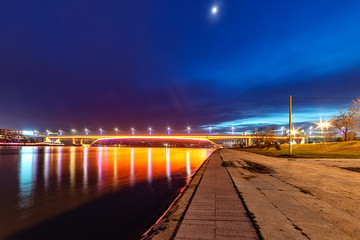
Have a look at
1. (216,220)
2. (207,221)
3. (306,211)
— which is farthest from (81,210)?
(306,211)

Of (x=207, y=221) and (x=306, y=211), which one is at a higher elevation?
(x=207, y=221)

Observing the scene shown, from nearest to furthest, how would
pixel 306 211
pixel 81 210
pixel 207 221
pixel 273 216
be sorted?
pixel 207 221, pixel 273 216, pixel 306 211, pixel 81 210

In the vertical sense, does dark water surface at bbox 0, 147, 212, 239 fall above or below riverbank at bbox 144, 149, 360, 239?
below

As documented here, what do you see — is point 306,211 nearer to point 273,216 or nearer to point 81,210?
point 273,216

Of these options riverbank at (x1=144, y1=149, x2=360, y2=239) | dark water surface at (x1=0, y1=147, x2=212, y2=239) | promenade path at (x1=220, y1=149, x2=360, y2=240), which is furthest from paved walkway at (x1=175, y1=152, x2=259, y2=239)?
dark water surface at (x1=0, y1=147, x2=212, y2=239)

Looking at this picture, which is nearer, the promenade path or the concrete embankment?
the concrete embankment

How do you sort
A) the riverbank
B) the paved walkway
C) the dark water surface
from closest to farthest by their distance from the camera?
the paved walkway
the riverbank
the dark water surface

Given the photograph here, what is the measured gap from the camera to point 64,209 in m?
10.4

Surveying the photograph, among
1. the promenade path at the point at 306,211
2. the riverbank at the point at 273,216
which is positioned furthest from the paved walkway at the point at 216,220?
the promenade path at the point at 306,211

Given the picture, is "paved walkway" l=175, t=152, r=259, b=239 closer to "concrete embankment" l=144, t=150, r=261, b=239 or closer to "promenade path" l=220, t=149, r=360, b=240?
"concrete embankment" l=144, t=150, r=261, b=239

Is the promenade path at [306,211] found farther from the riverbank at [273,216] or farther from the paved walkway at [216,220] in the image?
the paved walkway at [216,220]

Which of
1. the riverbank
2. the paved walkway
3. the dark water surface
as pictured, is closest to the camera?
the paved walkway

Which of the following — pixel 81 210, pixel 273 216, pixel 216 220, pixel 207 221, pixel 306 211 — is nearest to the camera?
pixel 207 221

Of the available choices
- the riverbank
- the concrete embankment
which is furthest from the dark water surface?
the riverbank
